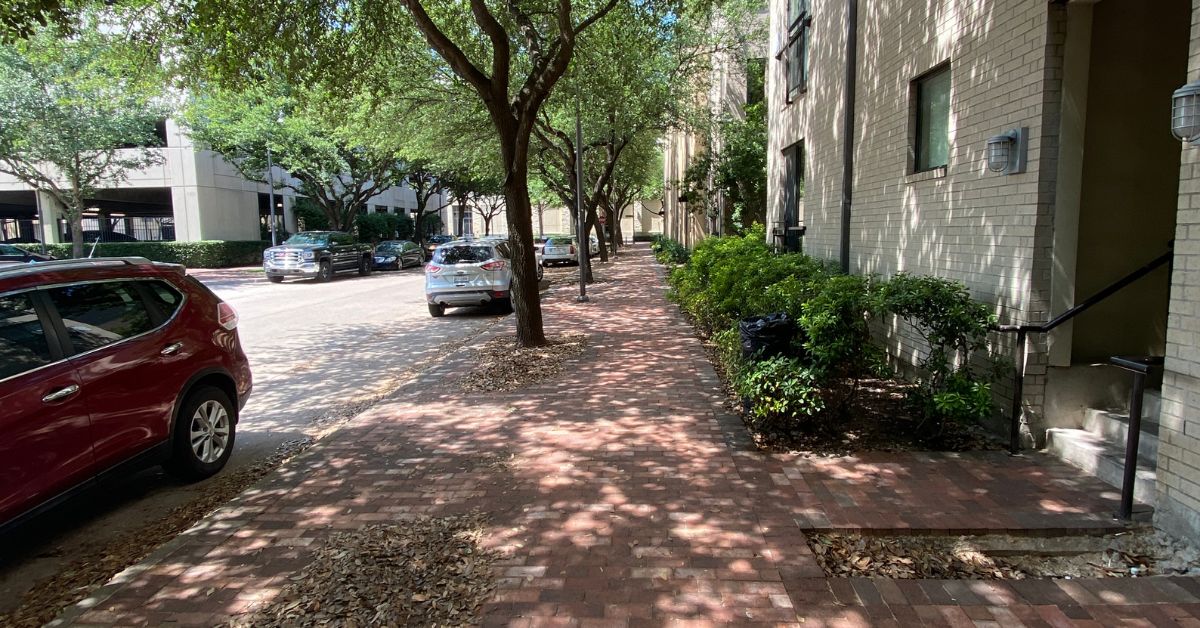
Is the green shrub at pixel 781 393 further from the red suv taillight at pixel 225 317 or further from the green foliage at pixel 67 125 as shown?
the green foliage at pixel 67 125

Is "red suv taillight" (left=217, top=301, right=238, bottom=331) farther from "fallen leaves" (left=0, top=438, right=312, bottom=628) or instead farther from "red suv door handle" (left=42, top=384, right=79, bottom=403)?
"red suv door handle" (left=42, top=384, right=79, bottom=403)

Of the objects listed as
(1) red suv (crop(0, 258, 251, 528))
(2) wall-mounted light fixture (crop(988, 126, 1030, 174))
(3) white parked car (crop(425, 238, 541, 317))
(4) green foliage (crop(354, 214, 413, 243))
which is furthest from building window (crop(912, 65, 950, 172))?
(4) green foliage (crop(354, 214, 413, 243))

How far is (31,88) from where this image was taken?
22797 millimetres

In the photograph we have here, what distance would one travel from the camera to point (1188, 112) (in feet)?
11.0

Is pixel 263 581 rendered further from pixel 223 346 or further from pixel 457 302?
pixel 457 302

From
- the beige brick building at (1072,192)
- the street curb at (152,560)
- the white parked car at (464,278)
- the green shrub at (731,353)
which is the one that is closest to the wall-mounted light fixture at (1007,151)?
the beige brick building at (1072,192)

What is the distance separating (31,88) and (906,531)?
29.2 metres

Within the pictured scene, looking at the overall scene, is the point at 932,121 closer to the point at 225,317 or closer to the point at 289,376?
the point at 225,317

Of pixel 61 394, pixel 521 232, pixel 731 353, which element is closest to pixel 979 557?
pixel 731 353

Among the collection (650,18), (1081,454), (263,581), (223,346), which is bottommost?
(263,581)

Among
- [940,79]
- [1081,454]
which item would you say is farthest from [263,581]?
[940,79]

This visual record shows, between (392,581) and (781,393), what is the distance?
3148mm

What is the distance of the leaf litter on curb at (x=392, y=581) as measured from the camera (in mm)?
3188

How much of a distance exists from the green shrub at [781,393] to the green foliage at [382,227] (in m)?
38.1
